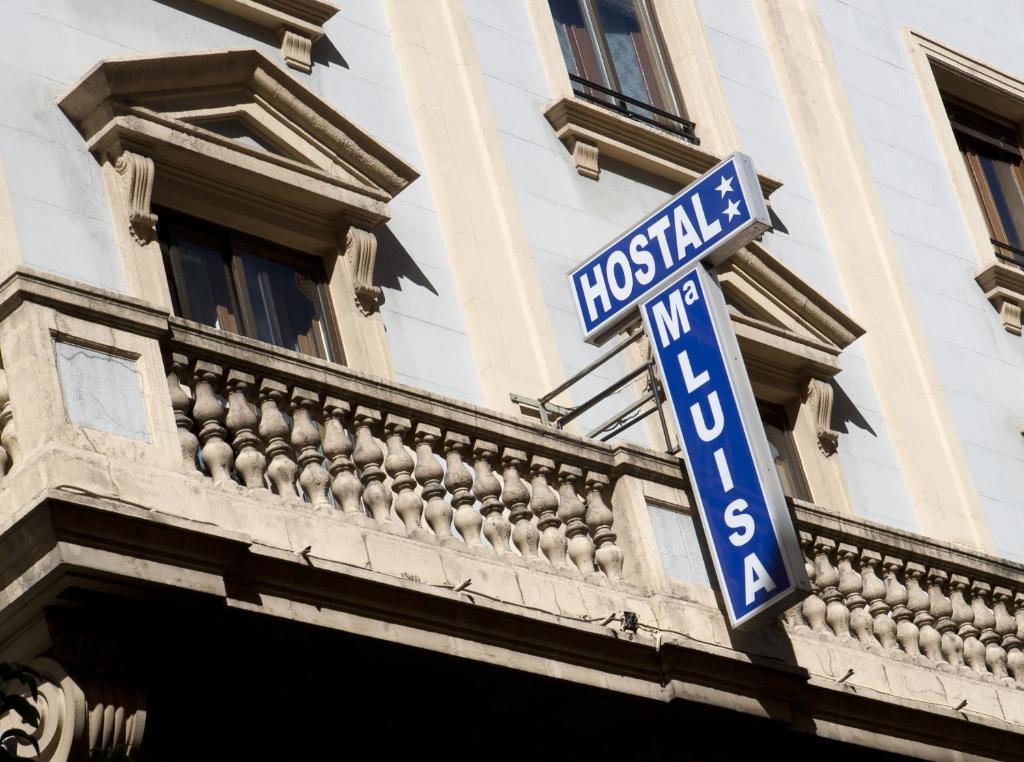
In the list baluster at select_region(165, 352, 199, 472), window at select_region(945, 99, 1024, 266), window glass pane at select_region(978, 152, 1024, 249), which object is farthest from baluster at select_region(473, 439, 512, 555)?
window glass pane at select_region(978, 152, 1024, 249)

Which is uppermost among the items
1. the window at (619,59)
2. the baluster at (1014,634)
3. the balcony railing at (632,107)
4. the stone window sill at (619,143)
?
the window at (619,59)

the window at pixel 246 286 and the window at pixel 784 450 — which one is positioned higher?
the window at pixel 246 286

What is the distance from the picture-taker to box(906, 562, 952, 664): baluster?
54.9 ft

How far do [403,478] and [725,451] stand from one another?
262 cm

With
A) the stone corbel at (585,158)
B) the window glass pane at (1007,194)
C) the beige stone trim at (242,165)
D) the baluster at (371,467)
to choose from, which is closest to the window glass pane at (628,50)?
the stone corbel at (585,158)

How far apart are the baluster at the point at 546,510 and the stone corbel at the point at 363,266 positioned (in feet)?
9.23

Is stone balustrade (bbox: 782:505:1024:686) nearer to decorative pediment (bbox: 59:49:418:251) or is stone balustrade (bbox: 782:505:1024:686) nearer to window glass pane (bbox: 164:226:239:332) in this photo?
decorative pediment (bbox: 59:49:418:251)

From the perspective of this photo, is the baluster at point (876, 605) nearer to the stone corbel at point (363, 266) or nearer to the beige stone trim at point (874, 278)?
the beige stone trim at point (874, 278)

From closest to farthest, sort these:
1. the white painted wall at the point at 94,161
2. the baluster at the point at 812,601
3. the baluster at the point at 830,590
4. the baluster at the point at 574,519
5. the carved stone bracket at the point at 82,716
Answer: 1. the carved stone bracket at the point at 82,716
2. the baluster at the point at 574,519
3. the white painted wall at the point at 94,161
4. the baluster at the point at 812,601
5. the baluster at the point at 830,590

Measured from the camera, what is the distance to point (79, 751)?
37.8 ft

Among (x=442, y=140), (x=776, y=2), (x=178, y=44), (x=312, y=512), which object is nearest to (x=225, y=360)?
(x=312, y=512)

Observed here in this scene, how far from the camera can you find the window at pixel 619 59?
67.8 feet

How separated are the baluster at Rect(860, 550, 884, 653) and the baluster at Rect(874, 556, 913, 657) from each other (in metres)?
0.04

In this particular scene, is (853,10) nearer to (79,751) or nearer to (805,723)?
(805,723)
